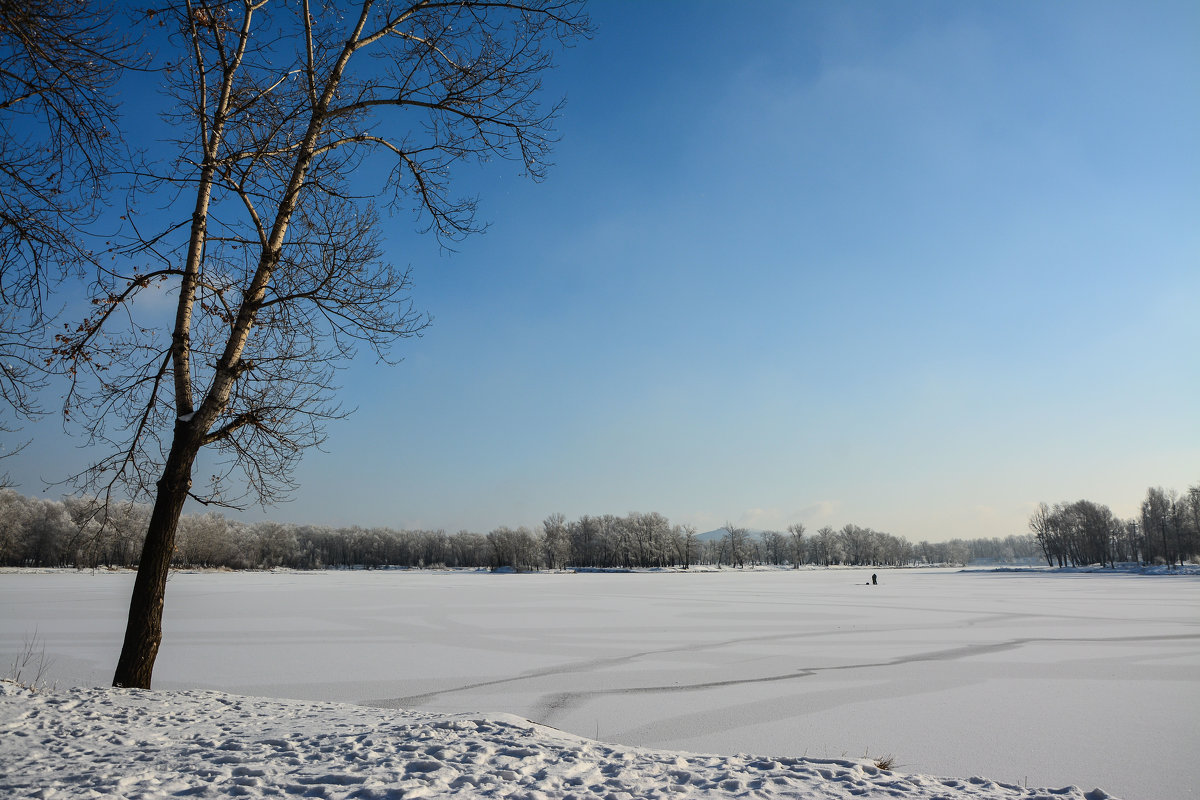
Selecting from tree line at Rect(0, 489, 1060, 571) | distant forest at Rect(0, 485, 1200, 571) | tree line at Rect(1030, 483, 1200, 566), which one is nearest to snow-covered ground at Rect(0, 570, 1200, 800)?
distant forest at Rect(0, 485, 1200, 571)

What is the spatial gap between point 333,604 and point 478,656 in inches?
498

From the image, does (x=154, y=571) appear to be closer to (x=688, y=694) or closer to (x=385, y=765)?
(x=385, y=765)

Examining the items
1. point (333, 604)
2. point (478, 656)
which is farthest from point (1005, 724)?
point (333, 604)

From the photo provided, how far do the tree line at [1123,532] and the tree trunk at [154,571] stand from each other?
93.9 meters

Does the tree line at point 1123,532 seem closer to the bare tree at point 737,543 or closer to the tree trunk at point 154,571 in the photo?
the bare tree at point 737,543

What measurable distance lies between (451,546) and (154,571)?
12126 cm

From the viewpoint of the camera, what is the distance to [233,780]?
3184 mm

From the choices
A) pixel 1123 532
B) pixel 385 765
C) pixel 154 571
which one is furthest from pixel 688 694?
pixel 1123 532

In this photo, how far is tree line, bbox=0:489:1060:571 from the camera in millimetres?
71062

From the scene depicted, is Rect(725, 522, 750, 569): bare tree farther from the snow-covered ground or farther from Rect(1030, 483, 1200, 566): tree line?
the snow-covered ground

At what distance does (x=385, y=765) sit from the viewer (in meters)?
3.33

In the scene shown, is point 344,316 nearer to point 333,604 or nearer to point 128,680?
point 128,680

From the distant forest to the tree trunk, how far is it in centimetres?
5646

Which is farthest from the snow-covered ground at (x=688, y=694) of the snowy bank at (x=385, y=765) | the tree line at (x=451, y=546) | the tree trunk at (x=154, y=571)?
the tree line at (x=451, y=546)
